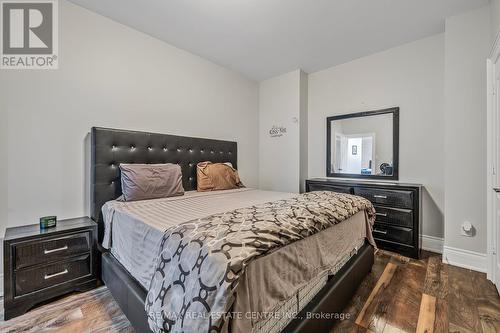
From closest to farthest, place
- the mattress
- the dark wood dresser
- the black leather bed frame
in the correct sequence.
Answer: the mattress
the black leather bed frame
the dark wood dresser

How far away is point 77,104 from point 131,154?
2.21 ft

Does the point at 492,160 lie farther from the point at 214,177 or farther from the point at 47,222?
the point at 47,222

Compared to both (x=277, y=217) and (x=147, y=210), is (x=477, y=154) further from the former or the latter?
(x=147, y=210)

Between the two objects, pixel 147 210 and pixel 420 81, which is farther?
pixel 420 81

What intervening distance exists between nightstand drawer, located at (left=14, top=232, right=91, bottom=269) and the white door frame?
352 centimetres

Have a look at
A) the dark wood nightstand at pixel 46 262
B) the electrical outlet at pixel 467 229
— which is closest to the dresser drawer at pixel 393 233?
the electrical outlet at pixel 467 229

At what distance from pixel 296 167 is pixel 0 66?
3.52 metres

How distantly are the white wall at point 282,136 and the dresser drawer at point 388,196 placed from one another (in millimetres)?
1090

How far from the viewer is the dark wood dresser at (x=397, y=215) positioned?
249 cm

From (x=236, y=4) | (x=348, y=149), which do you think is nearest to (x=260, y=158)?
(x=348, y=149)

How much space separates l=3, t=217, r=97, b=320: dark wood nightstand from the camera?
5.18 ft

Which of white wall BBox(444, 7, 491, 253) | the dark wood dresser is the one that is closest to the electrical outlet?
white wall BBox(444, 7, 491, 253)

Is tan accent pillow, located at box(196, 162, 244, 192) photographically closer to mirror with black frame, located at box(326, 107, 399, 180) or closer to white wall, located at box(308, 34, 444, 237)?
mirror with black frame, located at box(326, 107, 399, 180)

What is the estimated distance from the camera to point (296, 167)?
12.2 feet
